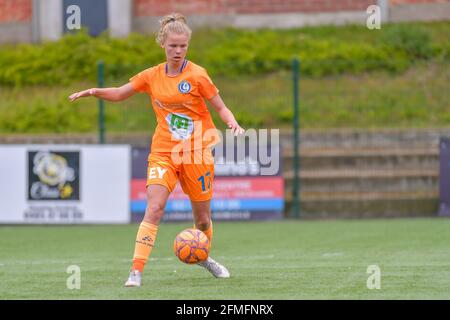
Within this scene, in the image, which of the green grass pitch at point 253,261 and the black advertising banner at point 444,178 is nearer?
the green grass pitch at point 253,261

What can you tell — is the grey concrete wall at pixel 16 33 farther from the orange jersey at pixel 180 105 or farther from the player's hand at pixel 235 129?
the player's hand at pixel 235 129

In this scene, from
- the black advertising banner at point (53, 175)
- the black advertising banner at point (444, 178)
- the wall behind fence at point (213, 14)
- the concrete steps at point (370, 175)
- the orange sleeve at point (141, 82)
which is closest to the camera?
the orange sleeve at point (141, 82)

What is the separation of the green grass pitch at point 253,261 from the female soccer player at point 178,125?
0.67m

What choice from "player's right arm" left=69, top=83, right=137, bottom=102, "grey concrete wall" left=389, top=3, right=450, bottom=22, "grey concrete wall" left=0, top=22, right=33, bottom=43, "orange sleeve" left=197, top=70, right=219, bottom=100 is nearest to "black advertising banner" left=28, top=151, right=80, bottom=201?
"grey concrete wall" left=0, top=22, right=33, bottom=43

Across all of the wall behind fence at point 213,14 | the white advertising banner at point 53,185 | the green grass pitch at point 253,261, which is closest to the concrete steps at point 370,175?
the green grass pitch at point 253,261

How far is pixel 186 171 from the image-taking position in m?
9.27

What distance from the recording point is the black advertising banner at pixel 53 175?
1778 centimetres

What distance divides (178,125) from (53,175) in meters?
8.89

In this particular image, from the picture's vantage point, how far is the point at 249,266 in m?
10.6

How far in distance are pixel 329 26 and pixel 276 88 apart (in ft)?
15.2

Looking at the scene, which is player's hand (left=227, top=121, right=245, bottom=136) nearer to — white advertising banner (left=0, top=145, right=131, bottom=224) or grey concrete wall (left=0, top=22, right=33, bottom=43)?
white advertising banner (left=0, top=145, right=131, bottom=224)

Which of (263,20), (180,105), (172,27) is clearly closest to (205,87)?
(180,105)
